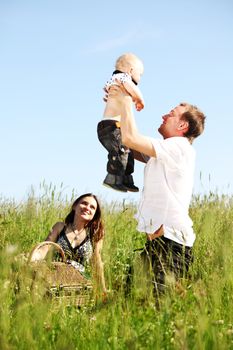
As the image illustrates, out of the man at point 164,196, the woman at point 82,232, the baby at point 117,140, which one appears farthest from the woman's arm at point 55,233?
the man at point 164,196

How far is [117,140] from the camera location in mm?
4410

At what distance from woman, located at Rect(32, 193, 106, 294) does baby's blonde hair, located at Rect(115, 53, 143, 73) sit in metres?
1.37

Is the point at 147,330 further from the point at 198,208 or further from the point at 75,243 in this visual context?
the point at 198,208

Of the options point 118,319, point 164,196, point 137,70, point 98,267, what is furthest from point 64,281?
point 137,70

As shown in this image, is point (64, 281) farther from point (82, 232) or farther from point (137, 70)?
point (137, 70)

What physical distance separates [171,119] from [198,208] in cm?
328

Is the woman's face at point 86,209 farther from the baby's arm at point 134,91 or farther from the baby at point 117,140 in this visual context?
the baby's arm at point 134,91

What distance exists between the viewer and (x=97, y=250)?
520cm

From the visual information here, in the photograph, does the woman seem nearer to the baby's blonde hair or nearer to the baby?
the baby

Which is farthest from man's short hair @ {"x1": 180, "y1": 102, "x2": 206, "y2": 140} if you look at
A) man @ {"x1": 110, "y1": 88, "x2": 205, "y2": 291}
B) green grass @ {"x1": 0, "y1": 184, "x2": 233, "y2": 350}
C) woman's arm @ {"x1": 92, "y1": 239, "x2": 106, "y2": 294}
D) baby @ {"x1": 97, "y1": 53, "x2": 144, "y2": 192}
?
woman's arm @ {"x1": 92, "y1": 239, "x2": 106, "y2": 294}

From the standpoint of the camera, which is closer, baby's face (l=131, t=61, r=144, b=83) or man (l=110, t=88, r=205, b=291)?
man (l=110, t=88, r=205, b=291)

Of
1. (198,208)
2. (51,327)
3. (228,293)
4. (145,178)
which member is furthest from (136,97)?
(198,208)

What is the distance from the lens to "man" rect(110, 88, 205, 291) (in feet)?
12.8

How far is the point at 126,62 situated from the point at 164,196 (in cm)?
111
